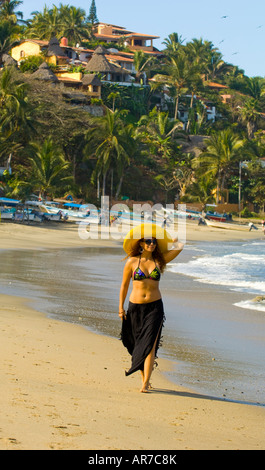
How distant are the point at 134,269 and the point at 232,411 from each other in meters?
1.50

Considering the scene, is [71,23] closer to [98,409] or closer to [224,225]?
[224,225]

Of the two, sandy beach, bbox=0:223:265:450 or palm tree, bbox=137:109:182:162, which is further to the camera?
palm tree, bbox=137:109:182:162

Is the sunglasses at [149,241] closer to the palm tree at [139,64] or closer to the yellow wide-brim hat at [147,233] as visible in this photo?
Result: the yellow wide-brim hat at [147,233]

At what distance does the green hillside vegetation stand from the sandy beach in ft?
97.9

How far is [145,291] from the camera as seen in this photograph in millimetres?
6188

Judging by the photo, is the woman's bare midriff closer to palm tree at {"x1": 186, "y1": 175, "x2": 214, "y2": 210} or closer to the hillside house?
palm tree at {"x1": 186, "y1": 175, "x2": 214, "y2": 210}

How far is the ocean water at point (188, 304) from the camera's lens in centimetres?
772

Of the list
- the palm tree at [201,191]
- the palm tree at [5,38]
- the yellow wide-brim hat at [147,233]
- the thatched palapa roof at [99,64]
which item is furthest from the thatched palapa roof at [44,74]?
the yellow wide-brim hat at [147,233]

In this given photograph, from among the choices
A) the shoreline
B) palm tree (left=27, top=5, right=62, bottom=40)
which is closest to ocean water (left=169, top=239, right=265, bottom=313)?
the shoreline

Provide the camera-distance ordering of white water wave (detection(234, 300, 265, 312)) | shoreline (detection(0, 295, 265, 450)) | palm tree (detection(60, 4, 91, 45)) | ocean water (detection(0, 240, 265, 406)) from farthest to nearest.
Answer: palm tree (detection(60, 4, 91, 45)) → white water wave (detection(234, 300, 265, 312)) → ocean water (detection(0, 240, 265, 406)) → shoreline (detection(0, 295, 265, 450))

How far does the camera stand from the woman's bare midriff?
6.18 metres

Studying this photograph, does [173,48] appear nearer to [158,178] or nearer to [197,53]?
[197,53]

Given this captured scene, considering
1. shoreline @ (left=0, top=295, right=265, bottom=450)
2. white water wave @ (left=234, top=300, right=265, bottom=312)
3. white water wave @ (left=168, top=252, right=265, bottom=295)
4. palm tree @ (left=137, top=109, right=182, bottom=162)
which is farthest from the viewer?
palm tree @ (left=137, top=109, right=182, bottom=162)
